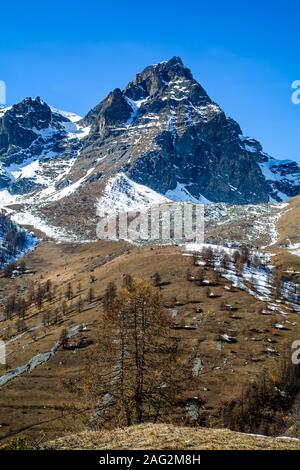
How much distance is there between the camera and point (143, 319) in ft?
120

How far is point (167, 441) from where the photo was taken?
21156 mm

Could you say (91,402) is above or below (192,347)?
above

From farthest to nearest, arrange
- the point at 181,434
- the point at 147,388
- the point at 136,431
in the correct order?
the point at 147,388 < the point at 136,431 < the point at 181,434

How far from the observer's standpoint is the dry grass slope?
20.5 metres

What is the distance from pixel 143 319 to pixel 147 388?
485 centimetres

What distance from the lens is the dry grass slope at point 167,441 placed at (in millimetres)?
20531

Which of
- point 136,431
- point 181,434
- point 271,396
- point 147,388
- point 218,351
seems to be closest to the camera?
point 181,434
